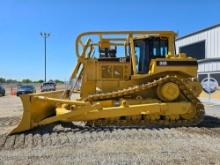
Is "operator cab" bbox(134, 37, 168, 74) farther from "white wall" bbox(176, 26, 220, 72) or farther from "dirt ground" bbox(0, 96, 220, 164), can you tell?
"white wall" bbox(176, 26, 220, 72)

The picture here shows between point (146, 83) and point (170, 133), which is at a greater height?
point (146, 83)

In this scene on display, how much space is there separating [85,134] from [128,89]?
7.06 feet

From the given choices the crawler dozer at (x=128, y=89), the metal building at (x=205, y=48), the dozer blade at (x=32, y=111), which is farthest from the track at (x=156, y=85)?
the metal building at (x=205, y=48)

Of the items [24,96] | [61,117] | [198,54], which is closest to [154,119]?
[61,117]

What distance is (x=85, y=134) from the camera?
891 cm

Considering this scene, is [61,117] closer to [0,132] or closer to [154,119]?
[0,132]

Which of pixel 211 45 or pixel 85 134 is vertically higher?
pixel 211 45

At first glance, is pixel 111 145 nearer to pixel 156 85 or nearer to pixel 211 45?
pixel 156 85

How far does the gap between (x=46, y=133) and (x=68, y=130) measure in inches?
26.9

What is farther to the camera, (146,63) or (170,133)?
(146,63)

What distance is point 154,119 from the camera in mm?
10125

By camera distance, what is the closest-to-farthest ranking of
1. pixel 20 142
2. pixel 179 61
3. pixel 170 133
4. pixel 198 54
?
pixel 20 142 → pixel 170 133 → pixel 179 61 → pixel 198 54

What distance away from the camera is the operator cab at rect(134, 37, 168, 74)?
11.0 m

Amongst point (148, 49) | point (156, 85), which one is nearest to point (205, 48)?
point (148, 49)
